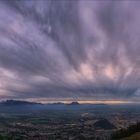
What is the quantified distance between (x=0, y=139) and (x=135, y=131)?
3907 inches

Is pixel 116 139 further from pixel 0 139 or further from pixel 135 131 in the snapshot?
pixel 0 139

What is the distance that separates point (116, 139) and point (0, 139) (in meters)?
90.3

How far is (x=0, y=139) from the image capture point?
648 ft

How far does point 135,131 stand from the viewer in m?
150

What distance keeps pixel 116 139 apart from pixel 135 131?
37.5ft

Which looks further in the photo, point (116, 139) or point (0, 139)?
point (0, 139)

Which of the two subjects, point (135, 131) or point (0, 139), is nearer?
point (135, 131)

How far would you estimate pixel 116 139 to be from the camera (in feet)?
488

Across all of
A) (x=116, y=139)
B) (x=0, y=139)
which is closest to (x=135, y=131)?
(x=116, y=139)
